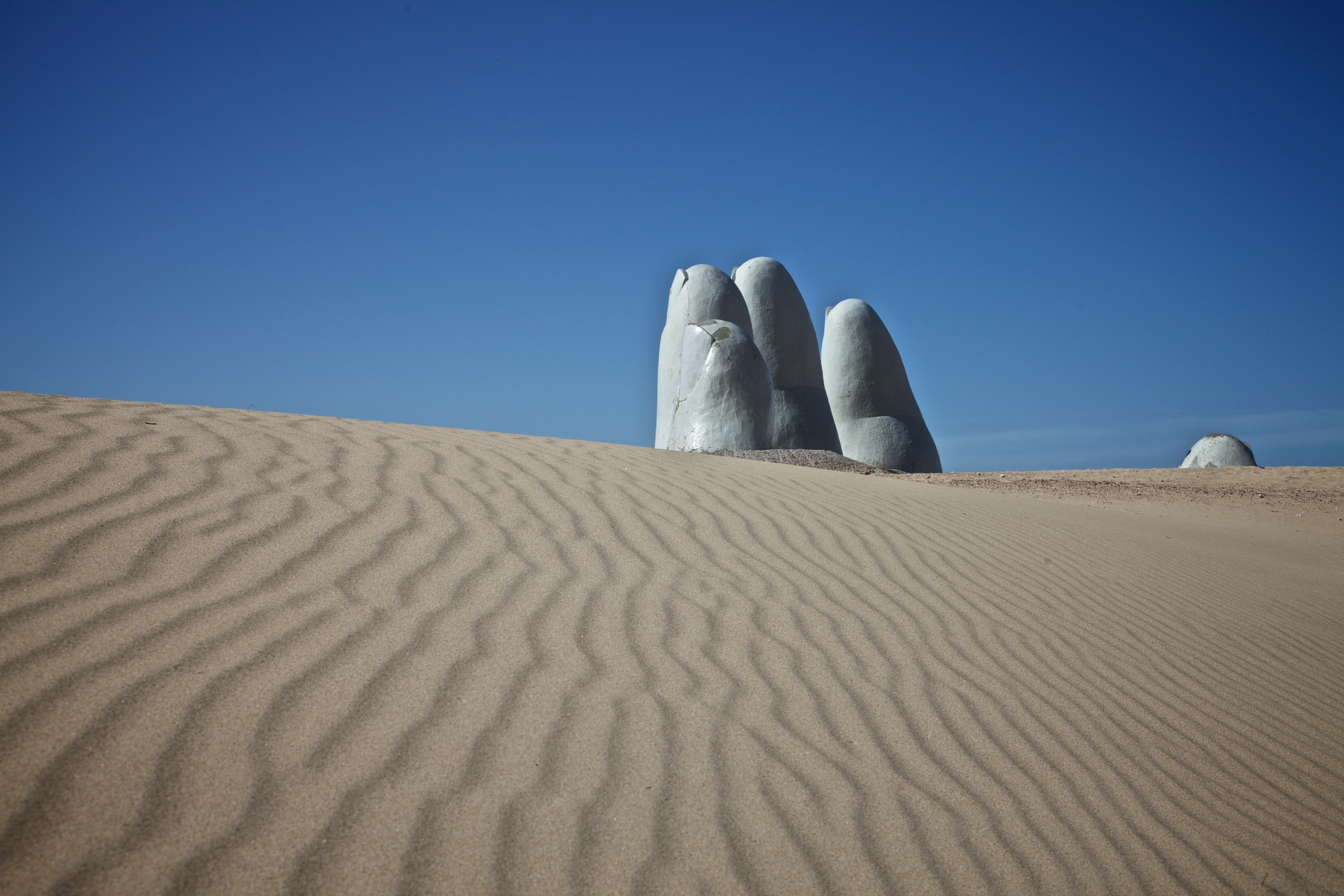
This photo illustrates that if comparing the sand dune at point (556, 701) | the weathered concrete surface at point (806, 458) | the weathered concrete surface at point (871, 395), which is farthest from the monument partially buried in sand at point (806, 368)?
the sand dune at point (556, 701)

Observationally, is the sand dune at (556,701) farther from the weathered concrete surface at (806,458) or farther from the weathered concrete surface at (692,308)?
the weathered concrete surface at (692,308)

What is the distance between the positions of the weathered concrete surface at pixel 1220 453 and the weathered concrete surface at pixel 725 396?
11.4m

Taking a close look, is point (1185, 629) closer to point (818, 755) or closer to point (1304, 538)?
point (818, 755)

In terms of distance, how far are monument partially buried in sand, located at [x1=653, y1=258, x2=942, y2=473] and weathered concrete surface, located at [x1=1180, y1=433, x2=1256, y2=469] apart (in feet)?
22.3

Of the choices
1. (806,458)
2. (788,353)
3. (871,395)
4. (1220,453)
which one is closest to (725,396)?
(806,458)

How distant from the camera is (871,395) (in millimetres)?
17312

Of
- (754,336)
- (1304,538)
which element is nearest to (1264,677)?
(1304,538)

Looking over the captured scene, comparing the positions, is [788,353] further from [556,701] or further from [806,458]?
[556,701]

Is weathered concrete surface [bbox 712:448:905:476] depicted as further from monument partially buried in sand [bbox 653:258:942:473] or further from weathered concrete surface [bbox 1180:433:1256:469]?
weathered concrete surface [bbox 1180:433:1256:469]

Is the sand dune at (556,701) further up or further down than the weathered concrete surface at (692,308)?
further down

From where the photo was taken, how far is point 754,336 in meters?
17.0

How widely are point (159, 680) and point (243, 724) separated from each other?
28 cm

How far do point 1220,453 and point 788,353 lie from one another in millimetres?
10817

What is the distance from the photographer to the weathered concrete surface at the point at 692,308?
1491cm
